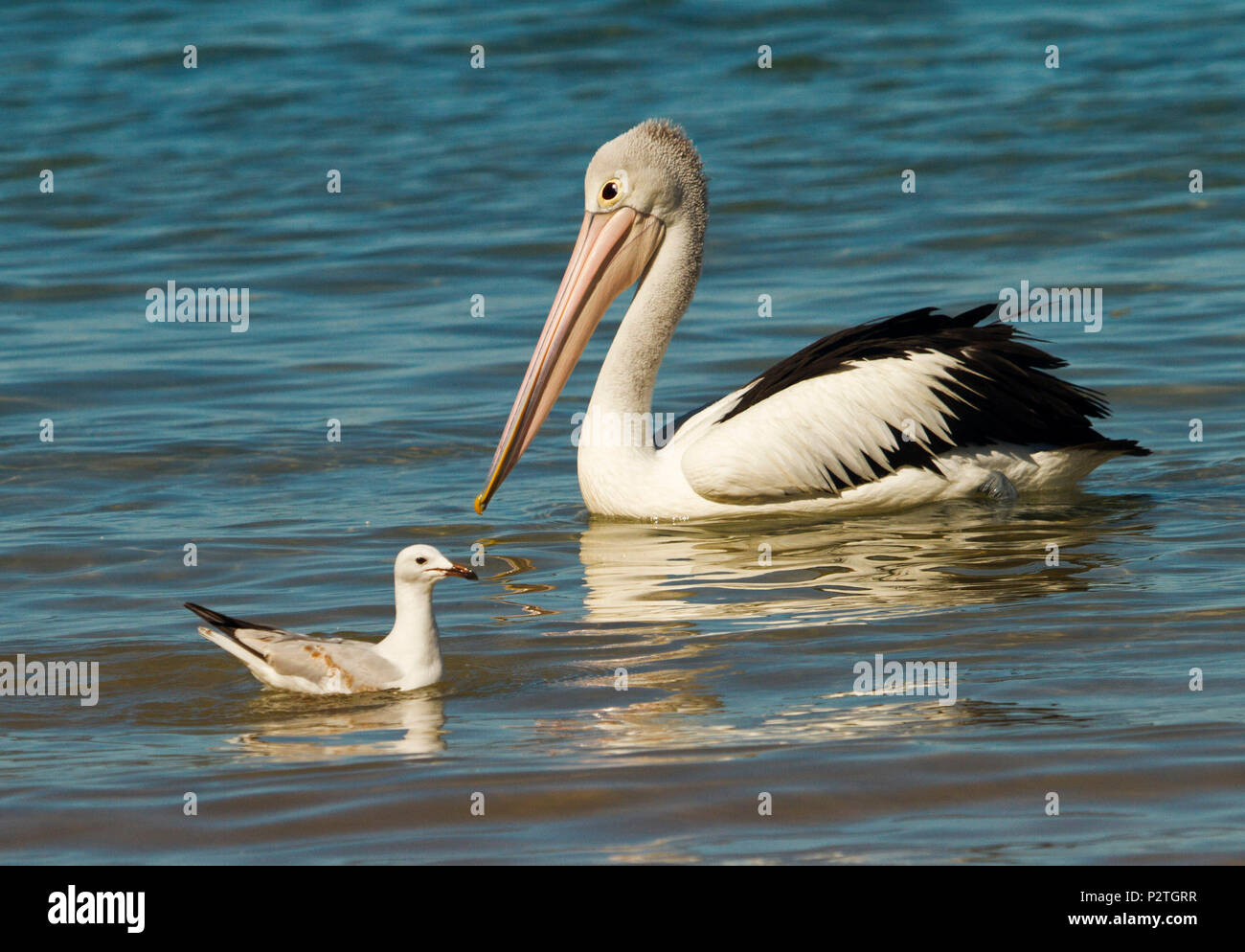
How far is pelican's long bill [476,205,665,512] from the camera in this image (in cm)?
754

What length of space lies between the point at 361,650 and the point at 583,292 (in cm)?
295

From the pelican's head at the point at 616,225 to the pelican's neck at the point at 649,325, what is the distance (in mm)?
42

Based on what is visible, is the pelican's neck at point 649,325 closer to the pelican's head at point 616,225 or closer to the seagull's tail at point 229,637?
the pelican's head at point 616,225

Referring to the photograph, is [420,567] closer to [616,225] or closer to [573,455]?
[616,225]

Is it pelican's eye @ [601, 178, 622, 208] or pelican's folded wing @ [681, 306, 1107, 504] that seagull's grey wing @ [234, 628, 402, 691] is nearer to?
pelican's folded wing @ [681, 306, 1107, 504]

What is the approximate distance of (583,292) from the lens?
302 inches

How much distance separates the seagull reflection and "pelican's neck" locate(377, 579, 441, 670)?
0.11 m

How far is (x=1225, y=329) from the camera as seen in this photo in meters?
9.92

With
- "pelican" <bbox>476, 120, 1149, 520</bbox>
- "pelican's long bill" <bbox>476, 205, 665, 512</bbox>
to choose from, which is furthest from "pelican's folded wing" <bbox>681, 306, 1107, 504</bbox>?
"pelican's long bill" <bbox>476, 205, 665, 512</bbox>

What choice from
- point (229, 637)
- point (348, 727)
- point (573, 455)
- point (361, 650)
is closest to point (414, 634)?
point (361, 650)

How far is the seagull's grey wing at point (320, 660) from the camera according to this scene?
195 inches

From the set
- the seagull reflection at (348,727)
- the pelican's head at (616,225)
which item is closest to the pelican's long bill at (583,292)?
the pelican's head at (616,225)

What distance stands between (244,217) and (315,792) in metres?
10.7

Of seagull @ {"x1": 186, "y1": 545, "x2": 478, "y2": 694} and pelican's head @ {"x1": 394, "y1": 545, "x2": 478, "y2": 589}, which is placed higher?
pelican's head @ {"x1": 394, "y1": 545, "x2": 478, "y2": 589}
